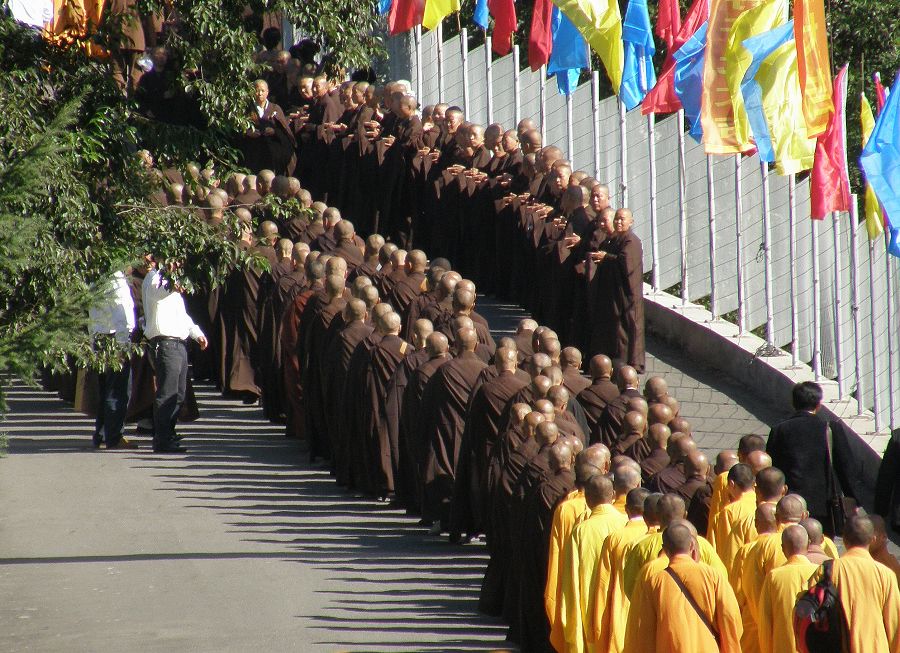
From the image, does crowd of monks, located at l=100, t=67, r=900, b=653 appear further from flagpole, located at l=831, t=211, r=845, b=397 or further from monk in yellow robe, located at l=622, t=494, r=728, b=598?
flagpole, located at l=831, t=211, r=845, b=397

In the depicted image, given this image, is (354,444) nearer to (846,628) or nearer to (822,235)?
(822,235)

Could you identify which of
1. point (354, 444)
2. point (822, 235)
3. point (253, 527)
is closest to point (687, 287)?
point (822, 235)

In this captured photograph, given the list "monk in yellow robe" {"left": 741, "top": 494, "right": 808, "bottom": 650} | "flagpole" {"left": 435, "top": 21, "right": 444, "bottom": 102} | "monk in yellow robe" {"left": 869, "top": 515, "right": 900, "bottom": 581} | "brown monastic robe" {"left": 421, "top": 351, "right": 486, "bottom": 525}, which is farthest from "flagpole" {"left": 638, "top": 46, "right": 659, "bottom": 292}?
"monk in yellow robe" {"left": 869, "top": 515, "right": 900, "bottom": 581}

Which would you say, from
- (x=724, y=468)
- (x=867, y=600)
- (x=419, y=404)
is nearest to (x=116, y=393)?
(x=419, y=404)

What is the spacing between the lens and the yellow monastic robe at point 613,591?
982 cm

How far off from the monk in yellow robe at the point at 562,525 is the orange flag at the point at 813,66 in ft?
13.7

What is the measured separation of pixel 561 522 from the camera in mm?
10383

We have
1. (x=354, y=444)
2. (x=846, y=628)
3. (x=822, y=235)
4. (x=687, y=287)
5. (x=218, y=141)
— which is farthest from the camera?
(x=687, y=287)

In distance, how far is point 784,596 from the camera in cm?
934

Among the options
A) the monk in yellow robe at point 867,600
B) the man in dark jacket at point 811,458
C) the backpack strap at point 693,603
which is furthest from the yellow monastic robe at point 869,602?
the man in dark jacket at point 811,458

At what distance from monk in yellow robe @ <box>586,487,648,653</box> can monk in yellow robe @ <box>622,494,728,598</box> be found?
0.29 feet

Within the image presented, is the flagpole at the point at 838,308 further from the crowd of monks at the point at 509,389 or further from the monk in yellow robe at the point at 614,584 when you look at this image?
the monk in yellow robe at the point at 614,584

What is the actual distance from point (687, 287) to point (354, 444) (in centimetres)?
519

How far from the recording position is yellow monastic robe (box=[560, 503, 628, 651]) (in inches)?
398
